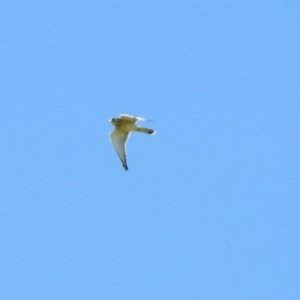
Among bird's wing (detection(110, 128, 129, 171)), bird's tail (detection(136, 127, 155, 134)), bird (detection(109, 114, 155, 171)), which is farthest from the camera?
bird's wing (detection(110, 128, 129, 171))

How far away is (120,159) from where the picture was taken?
21.4m

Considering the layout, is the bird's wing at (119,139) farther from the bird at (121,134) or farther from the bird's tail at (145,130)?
the bird's tail at (145,130)

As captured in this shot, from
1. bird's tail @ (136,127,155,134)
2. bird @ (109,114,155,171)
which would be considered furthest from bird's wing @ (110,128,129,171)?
bird's tail @ (136,127,155,134)

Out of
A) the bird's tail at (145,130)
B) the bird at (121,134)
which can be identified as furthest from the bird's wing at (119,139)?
the bird's tail at (145,130)

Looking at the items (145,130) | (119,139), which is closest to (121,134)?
(119,139)

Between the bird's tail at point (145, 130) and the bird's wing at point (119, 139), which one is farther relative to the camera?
the bird's wing at point (119, 139)

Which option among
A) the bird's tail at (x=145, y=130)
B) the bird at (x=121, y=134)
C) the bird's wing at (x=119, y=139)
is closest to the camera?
the bird's tail at (x=145, y=130)

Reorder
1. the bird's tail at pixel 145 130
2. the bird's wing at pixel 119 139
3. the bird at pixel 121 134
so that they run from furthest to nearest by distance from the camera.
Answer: the bird's wing at pixel 119 139 < the bird at pixel 121 134 < the bird's tail at pixel 145 130

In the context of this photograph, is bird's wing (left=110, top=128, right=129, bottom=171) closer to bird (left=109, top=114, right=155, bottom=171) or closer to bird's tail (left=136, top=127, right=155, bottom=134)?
bird (left=109, top=114, right=155, bottom=171)

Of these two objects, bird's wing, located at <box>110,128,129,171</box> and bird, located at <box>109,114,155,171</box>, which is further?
bird's wing, located at <box>110,128,129,171</box>

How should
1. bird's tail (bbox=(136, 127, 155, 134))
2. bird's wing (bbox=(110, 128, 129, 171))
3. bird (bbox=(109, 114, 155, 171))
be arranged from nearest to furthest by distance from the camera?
bird's tail (bbox=(136, 127, 155, 134)) → bird (bbox=(109, 114, 155, 171)) → bird's wing (bbox=(110, 128, 129, 171))

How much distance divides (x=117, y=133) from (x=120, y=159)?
70cm

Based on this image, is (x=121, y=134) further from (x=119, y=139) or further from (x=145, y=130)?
(x=145, y=130)

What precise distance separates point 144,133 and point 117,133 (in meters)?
0.90
